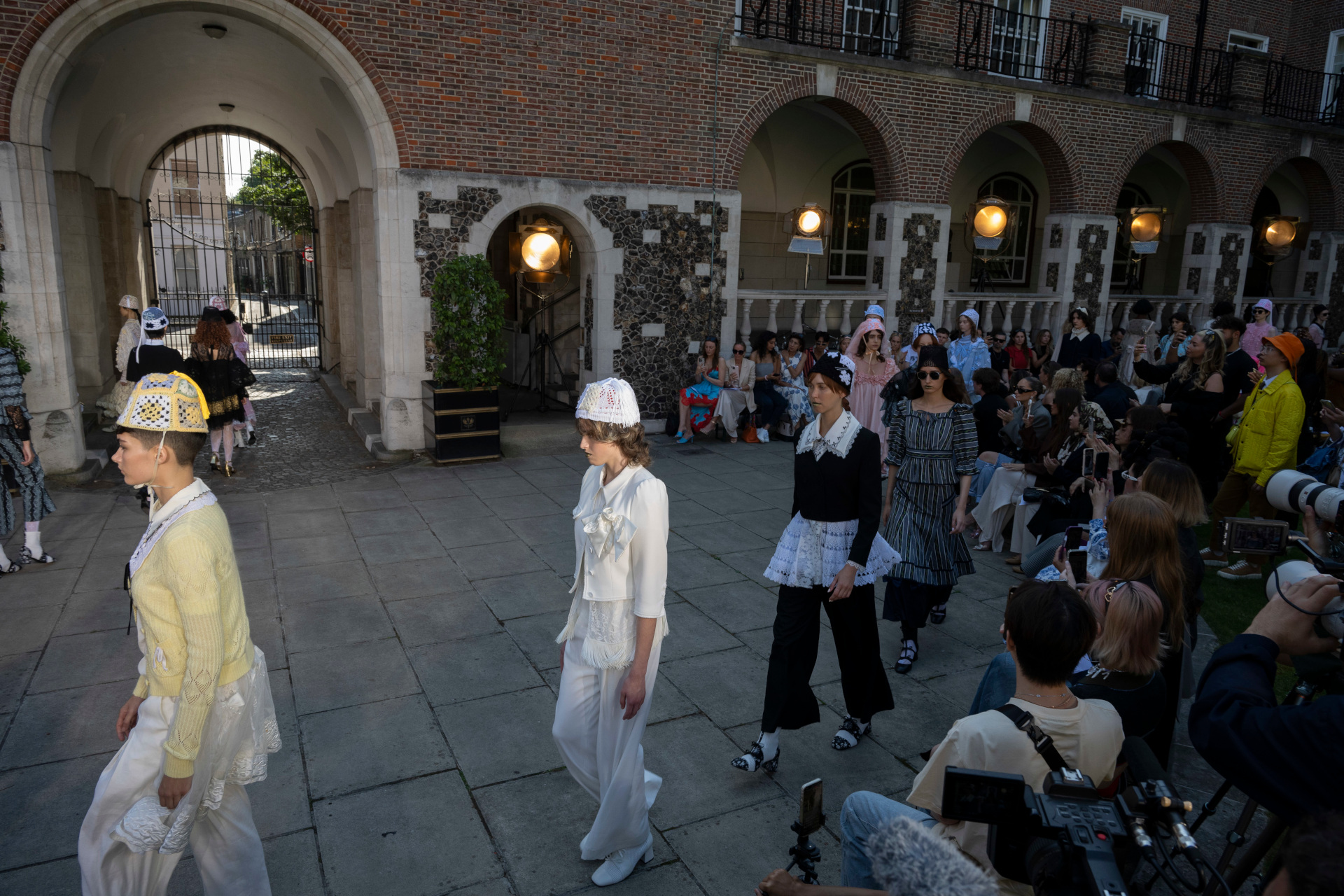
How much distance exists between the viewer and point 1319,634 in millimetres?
2133

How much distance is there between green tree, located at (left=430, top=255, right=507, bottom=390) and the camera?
32.4 feet

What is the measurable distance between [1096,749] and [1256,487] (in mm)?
5682

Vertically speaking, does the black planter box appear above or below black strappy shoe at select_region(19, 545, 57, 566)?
above

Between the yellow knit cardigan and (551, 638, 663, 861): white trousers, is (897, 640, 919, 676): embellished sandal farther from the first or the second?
the yellow knit cardigan

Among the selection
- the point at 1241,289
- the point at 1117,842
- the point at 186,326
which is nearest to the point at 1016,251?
the point at 1241,289

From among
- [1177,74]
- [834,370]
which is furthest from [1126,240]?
[834,370]

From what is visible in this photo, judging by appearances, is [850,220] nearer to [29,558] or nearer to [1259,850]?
[29,558]

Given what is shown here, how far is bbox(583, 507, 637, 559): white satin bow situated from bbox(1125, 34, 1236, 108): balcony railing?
1707 cm

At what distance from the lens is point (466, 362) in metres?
9.93

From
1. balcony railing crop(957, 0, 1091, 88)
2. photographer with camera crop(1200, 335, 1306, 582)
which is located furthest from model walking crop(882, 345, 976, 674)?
balcony railing crop(957, 0, 1091, 88)

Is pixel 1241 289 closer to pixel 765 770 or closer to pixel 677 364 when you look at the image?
pixel 677 364

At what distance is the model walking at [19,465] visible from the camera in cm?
613

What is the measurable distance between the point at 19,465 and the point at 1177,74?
19.7 metres

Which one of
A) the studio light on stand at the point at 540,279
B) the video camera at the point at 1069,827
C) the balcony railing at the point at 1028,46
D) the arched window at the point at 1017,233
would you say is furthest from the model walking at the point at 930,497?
the arched window at the point at 1017,233
